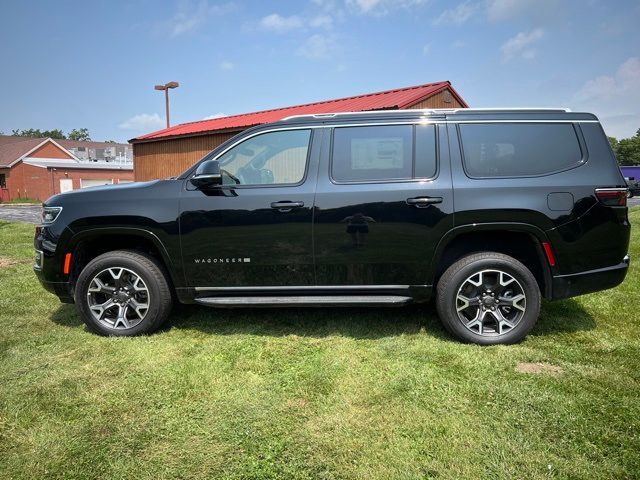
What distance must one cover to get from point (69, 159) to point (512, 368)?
5178 cm

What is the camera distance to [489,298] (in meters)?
3.60

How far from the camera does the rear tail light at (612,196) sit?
3426mm

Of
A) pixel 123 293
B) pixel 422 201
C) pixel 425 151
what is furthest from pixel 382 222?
pixel 123 293

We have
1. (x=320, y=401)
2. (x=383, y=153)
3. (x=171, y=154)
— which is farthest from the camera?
(x=171, y=154)

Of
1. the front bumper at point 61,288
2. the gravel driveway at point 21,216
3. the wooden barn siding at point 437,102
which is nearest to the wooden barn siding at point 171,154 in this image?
the gravel driveway at point 21,216

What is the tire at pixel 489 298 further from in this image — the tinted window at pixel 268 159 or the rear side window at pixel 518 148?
the tinted window at pixel 268 159

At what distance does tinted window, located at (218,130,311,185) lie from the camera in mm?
3727

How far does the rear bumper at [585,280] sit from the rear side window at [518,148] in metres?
0.89

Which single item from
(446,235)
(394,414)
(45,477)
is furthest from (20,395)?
(446,235)

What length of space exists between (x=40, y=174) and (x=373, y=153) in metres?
42.0

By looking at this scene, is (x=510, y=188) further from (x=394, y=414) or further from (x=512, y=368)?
(x=394, y=414)

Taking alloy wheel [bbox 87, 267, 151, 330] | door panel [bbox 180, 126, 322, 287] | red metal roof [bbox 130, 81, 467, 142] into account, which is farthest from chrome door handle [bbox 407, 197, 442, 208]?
red metal roof [bbox 130, 81, 467, 142]

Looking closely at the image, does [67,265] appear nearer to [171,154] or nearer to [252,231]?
[252,231]

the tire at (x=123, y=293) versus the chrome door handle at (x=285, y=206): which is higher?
the chrome door handle at (x=285, y=206)
